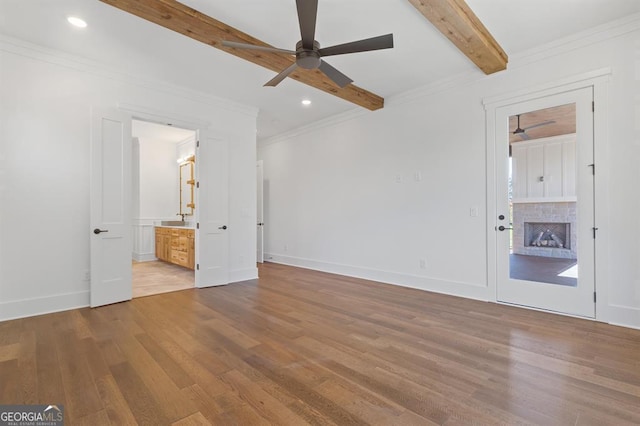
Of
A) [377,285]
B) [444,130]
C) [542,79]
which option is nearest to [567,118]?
[542,79]

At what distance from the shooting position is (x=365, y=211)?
5340 mm

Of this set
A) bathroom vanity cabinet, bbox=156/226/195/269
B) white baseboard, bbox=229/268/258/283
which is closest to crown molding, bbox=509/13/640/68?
white baseboard, bbox=229/268/258/283

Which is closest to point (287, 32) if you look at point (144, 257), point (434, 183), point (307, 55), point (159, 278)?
point (307, 55)

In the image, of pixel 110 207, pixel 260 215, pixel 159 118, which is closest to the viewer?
pixel 110 207

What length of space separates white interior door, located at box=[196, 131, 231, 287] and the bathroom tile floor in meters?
0.43

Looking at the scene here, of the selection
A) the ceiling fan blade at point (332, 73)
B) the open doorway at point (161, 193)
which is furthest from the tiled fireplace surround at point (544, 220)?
the open doorway at point (161, 193)

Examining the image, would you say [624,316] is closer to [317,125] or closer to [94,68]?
[317,125]

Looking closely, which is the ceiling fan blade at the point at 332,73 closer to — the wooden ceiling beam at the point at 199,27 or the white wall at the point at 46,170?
the wooden ceiling beam at the point at 199,27

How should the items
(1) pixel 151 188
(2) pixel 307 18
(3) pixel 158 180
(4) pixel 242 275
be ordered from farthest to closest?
(3) pixel 158 180
(1) pixel 151 188
(4) pixel 242 275
(2) pixel 307 18

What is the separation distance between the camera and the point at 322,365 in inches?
88.9

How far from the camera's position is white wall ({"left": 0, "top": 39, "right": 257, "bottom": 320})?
10.7 feet

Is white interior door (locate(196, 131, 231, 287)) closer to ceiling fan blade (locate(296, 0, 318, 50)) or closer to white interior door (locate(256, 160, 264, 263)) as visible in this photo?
white interior door (locate(256, 160, 264, 263))

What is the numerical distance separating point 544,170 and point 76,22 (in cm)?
525

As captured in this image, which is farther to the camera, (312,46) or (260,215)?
(260,215)
